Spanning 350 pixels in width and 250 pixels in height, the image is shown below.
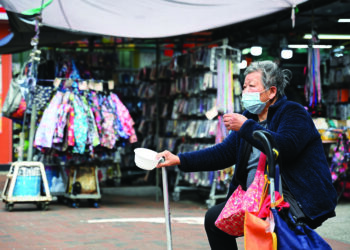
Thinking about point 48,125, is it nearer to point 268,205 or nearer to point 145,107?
point 145,107

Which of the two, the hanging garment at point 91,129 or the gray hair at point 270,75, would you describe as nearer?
the gray hair at point 270,75

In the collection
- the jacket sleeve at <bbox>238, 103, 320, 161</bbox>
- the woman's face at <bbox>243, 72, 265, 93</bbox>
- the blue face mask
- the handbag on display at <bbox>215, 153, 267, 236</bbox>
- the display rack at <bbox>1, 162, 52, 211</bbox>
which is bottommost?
the display rack at <bbox>1, 162, 52, 211</bbox>

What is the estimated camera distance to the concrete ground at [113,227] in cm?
655

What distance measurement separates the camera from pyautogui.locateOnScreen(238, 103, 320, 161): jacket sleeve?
11.5ft

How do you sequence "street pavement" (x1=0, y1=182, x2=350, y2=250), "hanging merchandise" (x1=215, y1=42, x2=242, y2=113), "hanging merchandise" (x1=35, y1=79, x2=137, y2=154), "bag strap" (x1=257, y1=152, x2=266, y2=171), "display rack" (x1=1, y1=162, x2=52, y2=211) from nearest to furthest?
"bag strap" (x1=257, y1=152, x2=266, y2=171), "street pavement" (x1=0, y1=182, x2=350, y2=250), "display rack" (x1=1, y1=162, x2=52, y2=211), "hanging merchandise" (x1=35, y1=79, x2=137, y2=154), "hanging merchandise" (x1=215, y1=42, x2=242, y2=113)

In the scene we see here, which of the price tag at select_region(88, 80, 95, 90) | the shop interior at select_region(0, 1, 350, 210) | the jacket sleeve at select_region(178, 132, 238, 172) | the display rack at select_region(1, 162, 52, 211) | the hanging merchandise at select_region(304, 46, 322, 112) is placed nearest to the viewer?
the jacket sleeve at select_region(178, 132, 238, 172)

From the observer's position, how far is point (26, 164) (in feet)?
30.7

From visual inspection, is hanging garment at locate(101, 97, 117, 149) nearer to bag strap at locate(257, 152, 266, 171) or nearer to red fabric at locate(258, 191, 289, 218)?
bag strap at locate(257, 152, 266, 171)

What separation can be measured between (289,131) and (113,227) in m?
4.53

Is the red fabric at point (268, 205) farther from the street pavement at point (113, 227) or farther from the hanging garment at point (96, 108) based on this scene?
the hanging garment at point (96, 108)

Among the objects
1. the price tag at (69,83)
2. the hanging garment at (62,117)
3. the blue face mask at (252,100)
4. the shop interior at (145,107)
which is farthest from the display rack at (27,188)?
the blue face mask at (252,100)

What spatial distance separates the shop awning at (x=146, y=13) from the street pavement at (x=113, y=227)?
2.71 meters

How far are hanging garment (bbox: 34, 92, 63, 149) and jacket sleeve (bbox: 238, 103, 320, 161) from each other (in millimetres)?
5967

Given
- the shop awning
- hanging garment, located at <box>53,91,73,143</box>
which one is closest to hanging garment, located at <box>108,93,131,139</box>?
hanging garment, located at <box>53,91,73,143</box>
